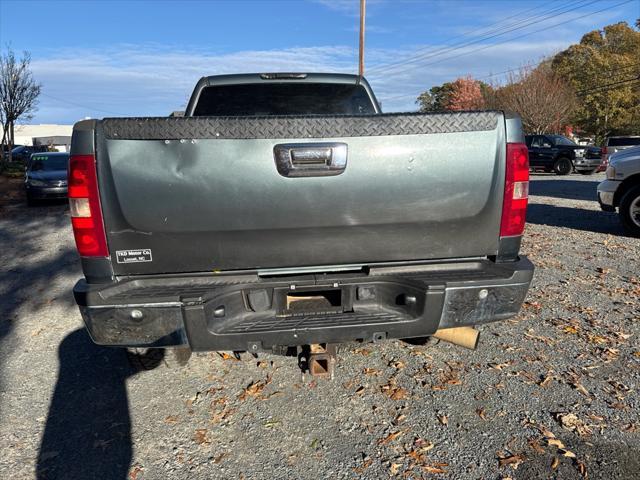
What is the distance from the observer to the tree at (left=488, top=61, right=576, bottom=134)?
34406mm

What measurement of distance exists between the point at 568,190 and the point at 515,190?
529 inches

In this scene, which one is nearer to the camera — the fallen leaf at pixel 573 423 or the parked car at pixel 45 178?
the fallen leaf at pixel 573 423

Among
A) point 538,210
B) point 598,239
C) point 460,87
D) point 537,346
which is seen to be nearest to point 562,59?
point 460,87

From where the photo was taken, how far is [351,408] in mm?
3104

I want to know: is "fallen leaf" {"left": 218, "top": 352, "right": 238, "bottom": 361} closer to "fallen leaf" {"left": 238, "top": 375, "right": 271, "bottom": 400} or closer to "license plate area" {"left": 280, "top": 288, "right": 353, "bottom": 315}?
"fallen leaf" {"left": 238, "top": 375, "right": 271, "bottom": 400}

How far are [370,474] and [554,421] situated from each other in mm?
1183

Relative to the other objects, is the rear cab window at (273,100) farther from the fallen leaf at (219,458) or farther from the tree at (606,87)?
the tree at (606,87)

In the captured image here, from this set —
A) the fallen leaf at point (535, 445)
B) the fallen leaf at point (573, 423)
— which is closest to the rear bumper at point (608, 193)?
the fallen leaf at point (573, 423)

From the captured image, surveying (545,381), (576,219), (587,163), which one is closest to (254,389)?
(545,381)

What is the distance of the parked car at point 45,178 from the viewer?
14359 mm

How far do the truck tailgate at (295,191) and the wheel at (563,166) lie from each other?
803 inches

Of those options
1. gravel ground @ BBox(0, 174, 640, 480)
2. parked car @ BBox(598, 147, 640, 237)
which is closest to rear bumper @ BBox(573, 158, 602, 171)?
parked car @ BBox(598, 147, 640, 237)

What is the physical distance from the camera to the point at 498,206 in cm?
273

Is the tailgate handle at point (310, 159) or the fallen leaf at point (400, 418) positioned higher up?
the tailgate handle at point (310, 159)
